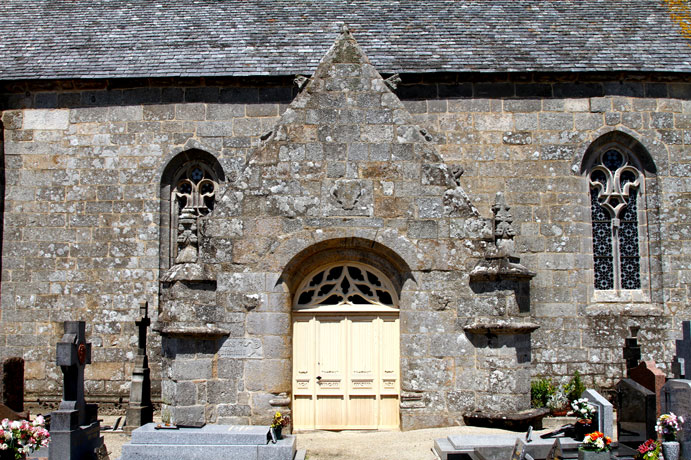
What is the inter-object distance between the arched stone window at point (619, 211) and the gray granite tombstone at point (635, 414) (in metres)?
4.81

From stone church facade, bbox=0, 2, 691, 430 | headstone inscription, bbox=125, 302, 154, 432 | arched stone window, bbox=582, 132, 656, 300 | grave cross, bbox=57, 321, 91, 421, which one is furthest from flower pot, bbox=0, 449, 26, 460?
arched stone window, bbox=582, 132, 656, 300

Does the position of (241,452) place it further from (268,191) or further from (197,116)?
(197,116)

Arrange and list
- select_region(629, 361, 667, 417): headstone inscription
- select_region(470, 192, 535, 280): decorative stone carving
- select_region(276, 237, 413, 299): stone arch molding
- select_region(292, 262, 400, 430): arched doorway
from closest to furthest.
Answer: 1. select_region(629, 361, 667, 417): headstone inscription
2. select_region(470, 192, 535, 280): decorative stone carving
3. select_region(276, 237, 413, 299): stone arch molding
4. select_region(292, 262, 400, 430): arched doorway

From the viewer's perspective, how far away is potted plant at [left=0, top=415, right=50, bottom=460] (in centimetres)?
756

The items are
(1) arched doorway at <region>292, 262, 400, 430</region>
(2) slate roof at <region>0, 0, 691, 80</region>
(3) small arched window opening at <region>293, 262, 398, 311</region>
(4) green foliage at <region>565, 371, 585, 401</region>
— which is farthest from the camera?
(2) slate roof at <region>0, 0, 691, 80</region>

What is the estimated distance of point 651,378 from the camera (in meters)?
9.03

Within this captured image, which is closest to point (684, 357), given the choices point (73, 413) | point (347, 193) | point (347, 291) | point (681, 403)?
point (681, 403)

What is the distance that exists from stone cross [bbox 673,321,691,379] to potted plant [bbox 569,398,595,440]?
3.92 ft

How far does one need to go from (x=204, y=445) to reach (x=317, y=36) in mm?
9041

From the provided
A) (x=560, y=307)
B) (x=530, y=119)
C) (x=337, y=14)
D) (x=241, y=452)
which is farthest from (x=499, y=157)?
(x=241, y=452)

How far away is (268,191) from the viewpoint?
1017 cm

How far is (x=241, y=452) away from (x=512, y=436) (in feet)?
11.4

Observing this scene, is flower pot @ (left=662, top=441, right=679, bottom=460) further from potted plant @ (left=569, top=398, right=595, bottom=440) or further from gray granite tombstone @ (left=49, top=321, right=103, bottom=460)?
gray granite tombstone @ (left=49, top=321, right=103, bottom=460)

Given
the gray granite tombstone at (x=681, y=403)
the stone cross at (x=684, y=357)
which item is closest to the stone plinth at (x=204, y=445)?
the gray granite tombstone at (x=681, y=403)
